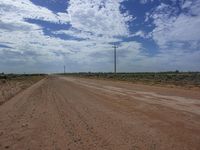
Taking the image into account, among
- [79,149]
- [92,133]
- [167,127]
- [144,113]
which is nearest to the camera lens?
[79,149]

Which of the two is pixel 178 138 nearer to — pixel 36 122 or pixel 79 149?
pixel 79 149

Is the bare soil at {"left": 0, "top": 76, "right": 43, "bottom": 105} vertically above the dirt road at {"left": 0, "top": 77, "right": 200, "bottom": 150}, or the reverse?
the dirt road at {"left": 0, "top": 77, "right": 200, "bottom": 150}

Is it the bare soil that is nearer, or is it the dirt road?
the dirt road

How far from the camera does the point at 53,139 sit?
6.66 meters

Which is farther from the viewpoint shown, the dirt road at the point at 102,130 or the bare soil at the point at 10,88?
the bare soil at the point at 10,88

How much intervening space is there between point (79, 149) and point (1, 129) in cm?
367

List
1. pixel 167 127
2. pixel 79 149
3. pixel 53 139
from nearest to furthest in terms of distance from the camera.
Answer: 1. pixel 79 149
2. pixel 53 139
3. pixel 167 127

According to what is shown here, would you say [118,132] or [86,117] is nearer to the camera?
[118,132]

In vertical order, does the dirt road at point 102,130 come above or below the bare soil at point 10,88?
above

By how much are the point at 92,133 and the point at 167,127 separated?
2.60m

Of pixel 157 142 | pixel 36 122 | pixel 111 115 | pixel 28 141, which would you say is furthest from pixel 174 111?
pixel 28 141

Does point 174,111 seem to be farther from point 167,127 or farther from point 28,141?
point 28,141

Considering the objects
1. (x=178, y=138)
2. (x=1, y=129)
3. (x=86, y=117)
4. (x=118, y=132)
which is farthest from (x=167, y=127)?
(x=1, y=129)

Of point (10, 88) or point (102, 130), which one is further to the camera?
point (10, 88)
